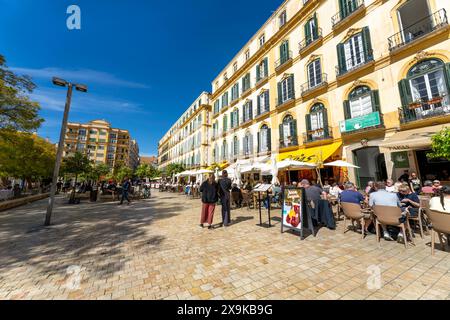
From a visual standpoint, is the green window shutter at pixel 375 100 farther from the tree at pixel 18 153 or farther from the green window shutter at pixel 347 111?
the tree at pixel 18 153

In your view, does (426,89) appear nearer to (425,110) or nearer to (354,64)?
(425,110)

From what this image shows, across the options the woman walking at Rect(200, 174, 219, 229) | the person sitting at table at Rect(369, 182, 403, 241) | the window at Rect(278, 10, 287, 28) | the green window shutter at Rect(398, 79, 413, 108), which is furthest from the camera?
the window at Rect(278, 10, 287, 28)

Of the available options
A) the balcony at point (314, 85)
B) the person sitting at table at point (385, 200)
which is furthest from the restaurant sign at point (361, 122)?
the person sitting at table at point (385, 200)

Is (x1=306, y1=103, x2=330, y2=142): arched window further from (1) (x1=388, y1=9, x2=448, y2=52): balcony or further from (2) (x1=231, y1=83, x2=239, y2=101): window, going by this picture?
(2) (x1=231, y1=83, x2=239, y2=101): window

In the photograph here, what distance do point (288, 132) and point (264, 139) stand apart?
2.90 meters

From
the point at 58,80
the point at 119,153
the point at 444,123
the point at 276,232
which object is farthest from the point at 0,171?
the point at 119,153

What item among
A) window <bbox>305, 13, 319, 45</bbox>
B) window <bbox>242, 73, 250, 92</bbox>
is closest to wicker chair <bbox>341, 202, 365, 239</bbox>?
window <bbox>305, 13, 319, 45</bbox>

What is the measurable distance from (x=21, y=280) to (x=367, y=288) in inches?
205

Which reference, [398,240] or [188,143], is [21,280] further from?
[188,143]

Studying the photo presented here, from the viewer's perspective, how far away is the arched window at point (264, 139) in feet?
56.8

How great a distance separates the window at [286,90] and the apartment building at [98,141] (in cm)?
6006

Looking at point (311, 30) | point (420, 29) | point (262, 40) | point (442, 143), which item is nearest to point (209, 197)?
point (442, 143)

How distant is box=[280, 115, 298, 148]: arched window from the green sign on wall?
587 centimetres

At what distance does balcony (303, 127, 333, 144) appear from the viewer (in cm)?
1261
